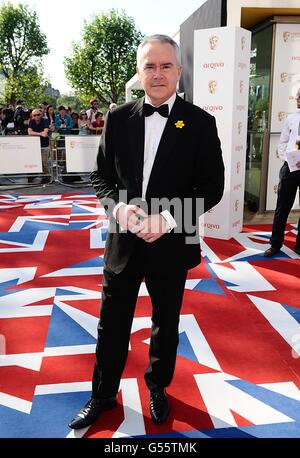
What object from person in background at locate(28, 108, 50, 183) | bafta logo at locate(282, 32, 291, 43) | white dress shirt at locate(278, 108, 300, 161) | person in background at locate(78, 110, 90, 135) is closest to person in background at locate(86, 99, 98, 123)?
person in background at locate(78, 110, 90, 135)

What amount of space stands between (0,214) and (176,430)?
6.01 meters

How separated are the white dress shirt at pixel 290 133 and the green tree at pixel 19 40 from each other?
4115 cm

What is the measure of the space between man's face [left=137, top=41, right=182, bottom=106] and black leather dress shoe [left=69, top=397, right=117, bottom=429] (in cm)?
166

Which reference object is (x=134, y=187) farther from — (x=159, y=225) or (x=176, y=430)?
(x=176, y=430)

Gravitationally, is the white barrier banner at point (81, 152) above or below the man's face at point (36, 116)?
below

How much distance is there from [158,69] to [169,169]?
450 mm

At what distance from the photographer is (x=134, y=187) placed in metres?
2.04

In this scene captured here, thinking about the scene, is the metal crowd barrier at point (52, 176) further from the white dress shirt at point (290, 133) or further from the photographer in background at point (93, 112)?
the white dress shirt at point (290, 133)

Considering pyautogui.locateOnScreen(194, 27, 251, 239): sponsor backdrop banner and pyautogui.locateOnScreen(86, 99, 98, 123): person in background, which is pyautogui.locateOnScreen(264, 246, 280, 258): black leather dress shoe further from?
pyautogui.locateOnScreen(86, 99, 98, 123): person in background

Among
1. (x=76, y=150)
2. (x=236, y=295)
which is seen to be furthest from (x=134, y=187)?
(x=76, y=150)

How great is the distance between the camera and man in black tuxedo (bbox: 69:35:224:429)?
1.94 meters

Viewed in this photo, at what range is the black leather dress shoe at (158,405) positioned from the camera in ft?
7.59

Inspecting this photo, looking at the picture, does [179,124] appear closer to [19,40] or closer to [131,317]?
[131,317]

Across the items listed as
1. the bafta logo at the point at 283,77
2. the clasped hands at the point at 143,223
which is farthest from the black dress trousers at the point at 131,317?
the bafta logo at the point at 283,77
